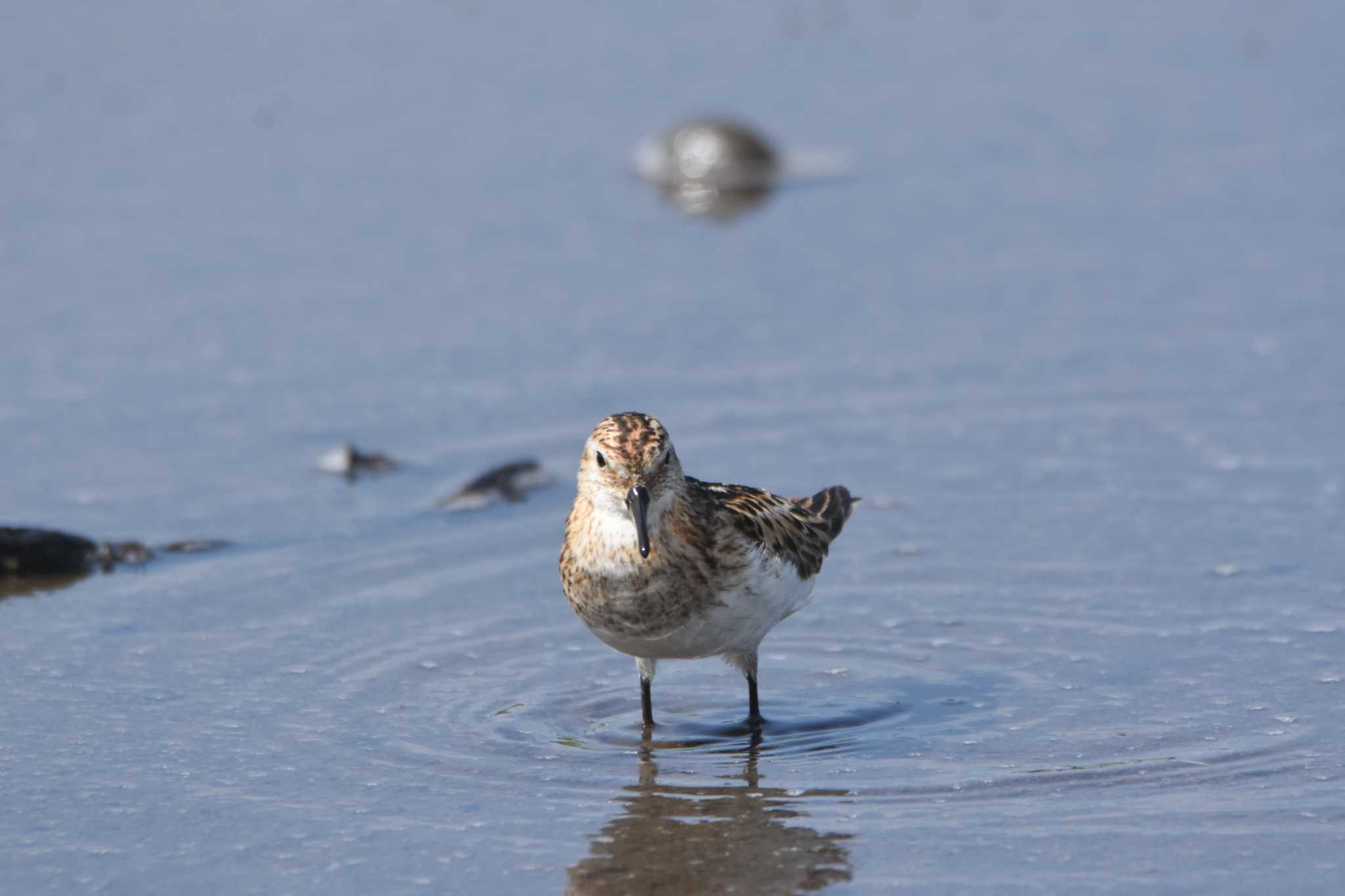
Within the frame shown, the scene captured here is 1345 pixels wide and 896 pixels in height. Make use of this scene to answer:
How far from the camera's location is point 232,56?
2225 cm

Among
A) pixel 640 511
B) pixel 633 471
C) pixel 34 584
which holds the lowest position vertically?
pixel 34 584

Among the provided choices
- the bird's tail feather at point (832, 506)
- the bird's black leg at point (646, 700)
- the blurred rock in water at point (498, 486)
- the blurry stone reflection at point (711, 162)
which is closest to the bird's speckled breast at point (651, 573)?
the bird's black leg at point (646, 700)

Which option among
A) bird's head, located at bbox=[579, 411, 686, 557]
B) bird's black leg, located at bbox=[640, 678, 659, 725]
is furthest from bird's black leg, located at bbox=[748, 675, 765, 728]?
bird's head, located at bbox=[579, 411, 686, 557]

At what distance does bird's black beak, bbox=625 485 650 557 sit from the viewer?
26.0 ft

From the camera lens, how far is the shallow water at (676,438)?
305 inches

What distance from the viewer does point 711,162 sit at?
19188mm

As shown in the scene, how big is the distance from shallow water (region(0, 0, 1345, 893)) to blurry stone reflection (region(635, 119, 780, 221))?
0.49 meters

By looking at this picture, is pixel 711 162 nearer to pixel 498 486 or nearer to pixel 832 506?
pixel 498 486

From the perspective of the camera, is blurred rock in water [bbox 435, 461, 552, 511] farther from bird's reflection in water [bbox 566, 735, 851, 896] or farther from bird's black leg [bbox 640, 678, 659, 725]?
bird's reflection in water [bbox 566, 735, 851, 896]

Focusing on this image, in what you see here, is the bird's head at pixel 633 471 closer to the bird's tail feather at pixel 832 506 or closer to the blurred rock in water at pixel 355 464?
the bird's tail feather at pixel 832 506

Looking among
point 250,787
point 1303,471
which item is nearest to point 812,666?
point 250,787

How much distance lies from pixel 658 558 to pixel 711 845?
4.23 feet

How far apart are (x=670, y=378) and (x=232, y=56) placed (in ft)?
36.0

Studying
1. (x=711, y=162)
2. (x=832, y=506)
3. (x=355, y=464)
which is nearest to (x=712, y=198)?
(x=711, y=162)
